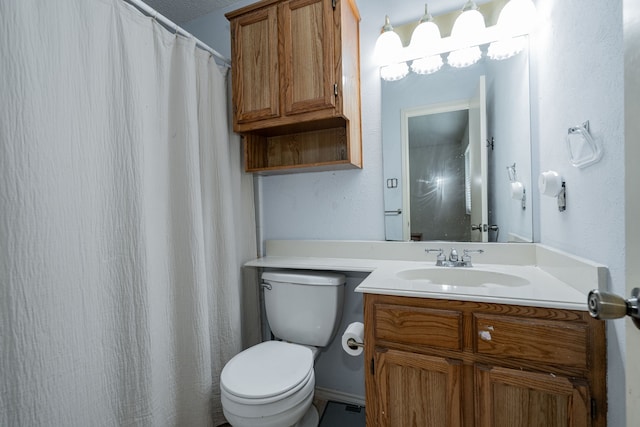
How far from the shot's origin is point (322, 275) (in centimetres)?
148

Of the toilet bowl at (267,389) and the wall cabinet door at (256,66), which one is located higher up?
the wall cabinet door at (256,66)

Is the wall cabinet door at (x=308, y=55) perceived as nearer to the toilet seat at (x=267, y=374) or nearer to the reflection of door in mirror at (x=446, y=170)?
the reflection of door in mirror at (x=446, y=170)

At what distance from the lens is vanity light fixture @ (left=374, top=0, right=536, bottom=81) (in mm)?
1262

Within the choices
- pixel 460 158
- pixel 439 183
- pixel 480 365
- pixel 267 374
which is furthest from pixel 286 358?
pixel 460 158

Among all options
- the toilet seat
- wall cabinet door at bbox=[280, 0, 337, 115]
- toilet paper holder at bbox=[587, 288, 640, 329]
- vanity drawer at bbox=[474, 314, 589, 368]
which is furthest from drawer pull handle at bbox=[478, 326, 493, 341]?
wall cabinet door at bbox=[280, 0, 337, 115]

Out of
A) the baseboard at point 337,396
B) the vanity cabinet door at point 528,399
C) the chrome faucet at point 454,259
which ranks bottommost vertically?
the baseboard at point 337,396

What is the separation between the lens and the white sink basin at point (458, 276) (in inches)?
46.6

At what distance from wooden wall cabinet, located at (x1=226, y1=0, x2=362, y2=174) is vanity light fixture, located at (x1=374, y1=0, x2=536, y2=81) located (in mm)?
185

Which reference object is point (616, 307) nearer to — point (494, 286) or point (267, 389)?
point (494, 286)

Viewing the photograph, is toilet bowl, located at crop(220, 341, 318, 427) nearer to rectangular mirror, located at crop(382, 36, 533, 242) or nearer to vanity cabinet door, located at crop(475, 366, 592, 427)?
vanity cabinet door, located at crop(475, 366, 592, 427)

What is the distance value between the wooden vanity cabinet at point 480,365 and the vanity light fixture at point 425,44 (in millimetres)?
1178

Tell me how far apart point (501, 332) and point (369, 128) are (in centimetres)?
115

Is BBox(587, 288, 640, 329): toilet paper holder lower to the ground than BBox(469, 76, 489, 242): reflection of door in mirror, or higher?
lower

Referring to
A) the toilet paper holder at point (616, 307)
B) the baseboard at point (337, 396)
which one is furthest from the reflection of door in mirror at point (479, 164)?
the baseboard at point (337, 396)
